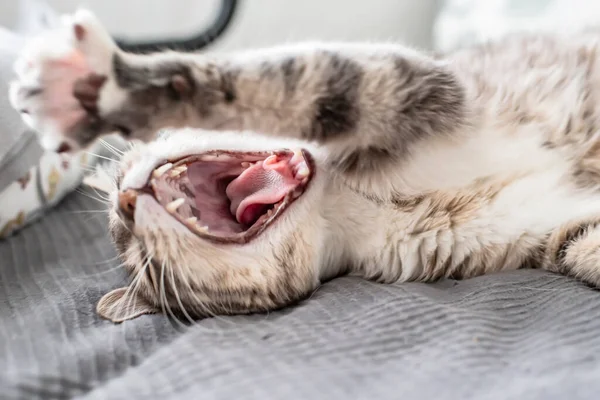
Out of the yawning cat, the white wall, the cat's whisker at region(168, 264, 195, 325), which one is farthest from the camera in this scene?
the white wall

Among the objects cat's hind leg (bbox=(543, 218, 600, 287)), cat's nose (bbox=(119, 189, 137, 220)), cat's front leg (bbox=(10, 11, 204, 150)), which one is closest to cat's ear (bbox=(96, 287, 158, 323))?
cat's nose (bbox=(119, 189, 137, 220))

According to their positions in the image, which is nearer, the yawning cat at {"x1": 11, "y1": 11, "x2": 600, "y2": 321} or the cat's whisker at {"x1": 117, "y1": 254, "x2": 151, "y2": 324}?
the yawning cat at {"x1": 11, "y1": 11, "x2": 600, "y2": 321}

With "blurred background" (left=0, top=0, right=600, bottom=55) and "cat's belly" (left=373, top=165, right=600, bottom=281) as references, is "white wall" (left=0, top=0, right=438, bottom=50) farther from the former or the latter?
"cat's belly" (left=373, top=165, right=600, bottom=281)

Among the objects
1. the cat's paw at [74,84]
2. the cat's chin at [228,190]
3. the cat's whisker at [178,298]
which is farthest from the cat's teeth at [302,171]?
the cat's paw at [74,84]

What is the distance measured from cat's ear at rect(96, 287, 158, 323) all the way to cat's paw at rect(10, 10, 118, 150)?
0.35m

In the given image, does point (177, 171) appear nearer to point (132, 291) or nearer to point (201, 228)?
point (201, 228)

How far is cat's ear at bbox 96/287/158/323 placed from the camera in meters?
1.04

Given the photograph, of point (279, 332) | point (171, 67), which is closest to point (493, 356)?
point (279, 332)

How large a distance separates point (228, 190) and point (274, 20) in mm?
1104

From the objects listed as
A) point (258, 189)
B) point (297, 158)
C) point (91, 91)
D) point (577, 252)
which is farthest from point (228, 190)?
point (577, 252)

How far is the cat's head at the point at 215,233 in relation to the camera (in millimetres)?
1056

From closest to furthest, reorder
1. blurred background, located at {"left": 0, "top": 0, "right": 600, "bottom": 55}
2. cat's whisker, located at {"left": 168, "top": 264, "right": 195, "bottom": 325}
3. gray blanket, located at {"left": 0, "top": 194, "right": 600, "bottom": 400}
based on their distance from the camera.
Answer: gray blanket, located at {"left": 0, "top": 194, "right": 600, "bottom": 400}, cat's whisker, located at {"left": 168, "top": 264, "right": 195, "bottom": 325}, blurred background, located at {"left": 0, "top": 0, "right": 600, "bottom": 55}

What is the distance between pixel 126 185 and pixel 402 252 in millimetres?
532

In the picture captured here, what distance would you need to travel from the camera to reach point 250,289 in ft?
3.44
